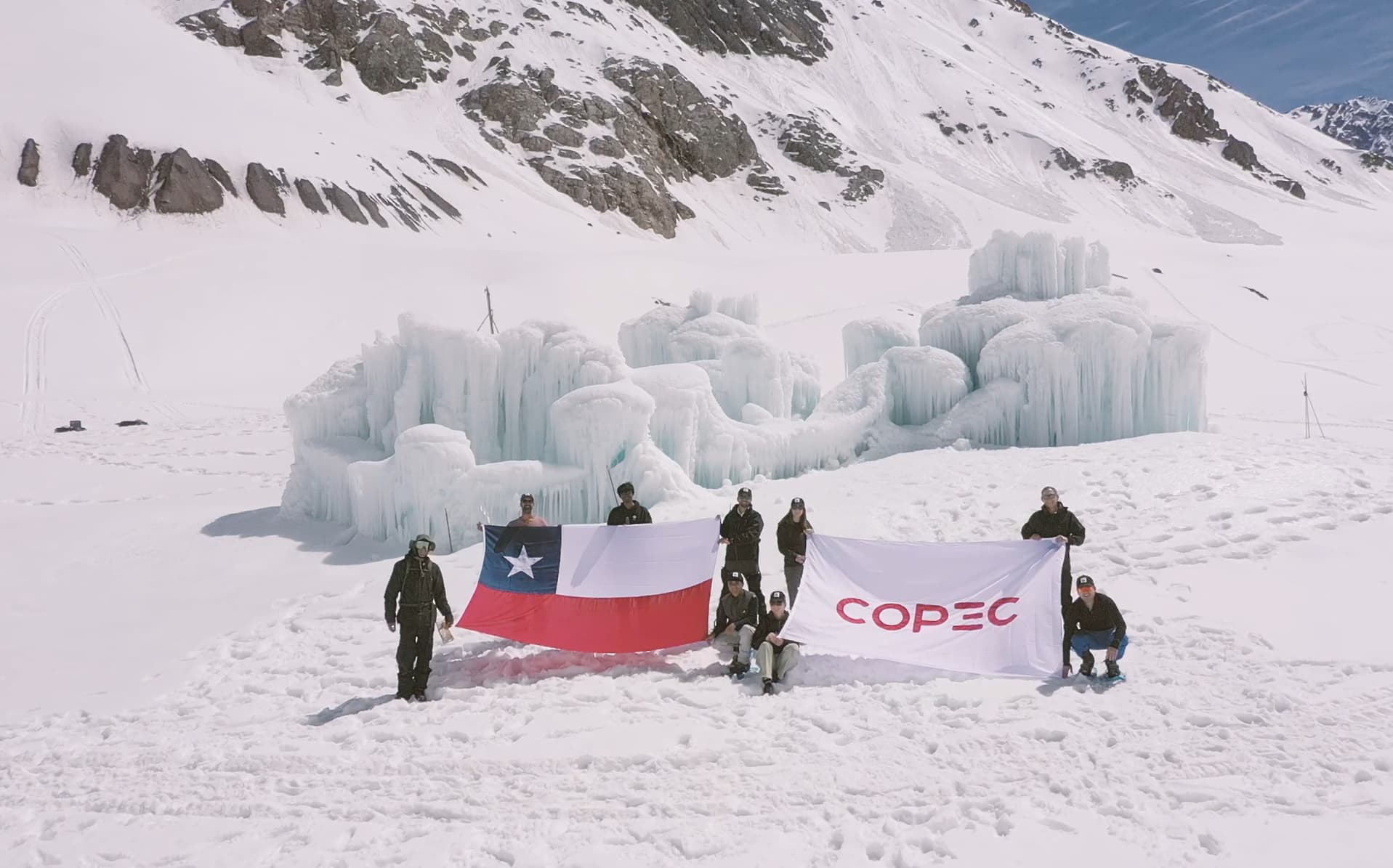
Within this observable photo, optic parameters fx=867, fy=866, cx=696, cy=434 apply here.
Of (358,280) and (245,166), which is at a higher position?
(245,166)

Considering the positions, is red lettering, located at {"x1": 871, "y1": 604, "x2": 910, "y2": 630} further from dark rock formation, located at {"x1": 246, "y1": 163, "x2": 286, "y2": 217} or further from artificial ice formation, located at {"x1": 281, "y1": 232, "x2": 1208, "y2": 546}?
dark rock formation, located at {"x1": 246, "y1": 163, "x2": 286, "y2": 217}

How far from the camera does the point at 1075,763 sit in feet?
18.2

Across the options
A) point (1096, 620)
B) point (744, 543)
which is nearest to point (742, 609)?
point (744, 543)

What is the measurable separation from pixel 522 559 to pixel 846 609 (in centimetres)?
304

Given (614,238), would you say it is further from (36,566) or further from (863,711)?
(863,711)

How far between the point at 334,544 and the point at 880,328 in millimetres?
11395

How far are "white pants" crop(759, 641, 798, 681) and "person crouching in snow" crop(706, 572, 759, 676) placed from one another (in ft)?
0.62

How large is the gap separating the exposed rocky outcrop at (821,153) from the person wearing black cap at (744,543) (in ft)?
249

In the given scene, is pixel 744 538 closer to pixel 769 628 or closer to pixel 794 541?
pixel 794 541

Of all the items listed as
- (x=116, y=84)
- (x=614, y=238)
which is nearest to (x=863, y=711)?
(x=614, y=238)

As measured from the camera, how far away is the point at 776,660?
7164 mm

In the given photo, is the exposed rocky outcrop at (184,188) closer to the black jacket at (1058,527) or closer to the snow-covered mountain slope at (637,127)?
the snow-covered mountain slope at (637,127)

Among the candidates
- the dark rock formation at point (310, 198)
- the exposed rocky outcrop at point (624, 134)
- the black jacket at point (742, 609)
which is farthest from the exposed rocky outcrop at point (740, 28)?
the black jacket at point (742, 609)

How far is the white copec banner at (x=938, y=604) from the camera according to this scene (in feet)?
23.0
